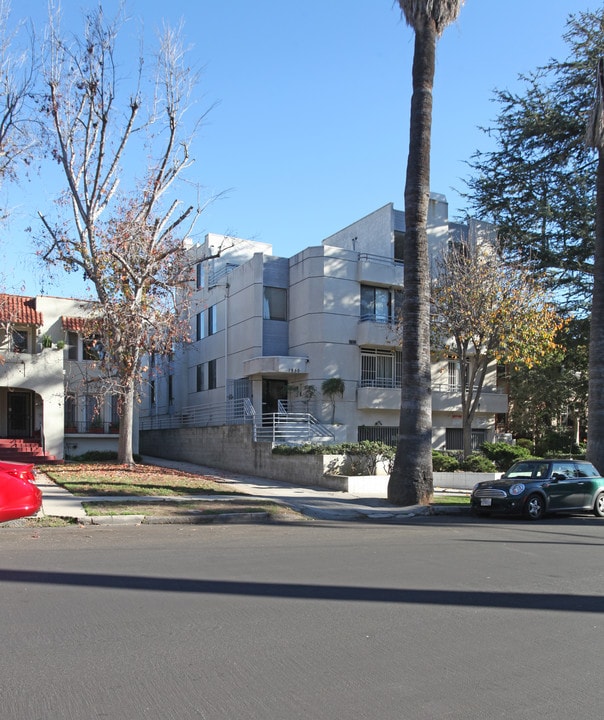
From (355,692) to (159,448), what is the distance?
107 ft

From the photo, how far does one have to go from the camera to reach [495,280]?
78.5ft

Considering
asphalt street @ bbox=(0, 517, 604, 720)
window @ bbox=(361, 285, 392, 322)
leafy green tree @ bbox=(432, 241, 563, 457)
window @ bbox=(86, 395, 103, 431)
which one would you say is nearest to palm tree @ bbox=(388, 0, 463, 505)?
leafy green tree @ bbox=(432, 241, 563, 457)

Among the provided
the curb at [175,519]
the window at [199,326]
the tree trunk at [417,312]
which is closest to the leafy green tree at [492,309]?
the tree trunk at [417,312]

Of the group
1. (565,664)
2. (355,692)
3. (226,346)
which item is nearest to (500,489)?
(565,664)

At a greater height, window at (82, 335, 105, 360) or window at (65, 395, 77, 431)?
window at (82, 335, 105, 360)

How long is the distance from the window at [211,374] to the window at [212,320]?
162 cm

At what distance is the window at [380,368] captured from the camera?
2977 cm

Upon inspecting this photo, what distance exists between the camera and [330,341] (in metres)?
28.6

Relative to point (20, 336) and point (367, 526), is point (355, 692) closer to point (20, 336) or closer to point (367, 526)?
point (367, 526)

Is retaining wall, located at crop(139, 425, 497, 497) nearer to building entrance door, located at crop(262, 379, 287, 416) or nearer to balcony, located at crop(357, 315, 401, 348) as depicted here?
building entrance door, located at crop(262, 379, 287, 416)

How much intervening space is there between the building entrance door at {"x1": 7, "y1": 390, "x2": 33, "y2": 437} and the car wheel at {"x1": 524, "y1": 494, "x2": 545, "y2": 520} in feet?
76.1

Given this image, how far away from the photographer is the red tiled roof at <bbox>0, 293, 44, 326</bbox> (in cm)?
2614

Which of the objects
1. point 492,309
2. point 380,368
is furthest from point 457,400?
point 492,309

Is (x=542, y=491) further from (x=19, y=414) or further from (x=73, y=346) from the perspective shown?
(x=19, y=414)
